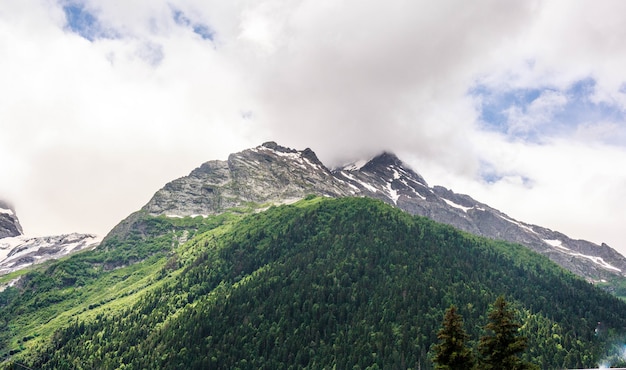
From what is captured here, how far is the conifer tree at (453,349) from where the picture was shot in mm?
45156

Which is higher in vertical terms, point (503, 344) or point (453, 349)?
point (503, 344)

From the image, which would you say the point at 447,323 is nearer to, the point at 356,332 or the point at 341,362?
the point at 341,362

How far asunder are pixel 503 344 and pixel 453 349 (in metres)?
4.70

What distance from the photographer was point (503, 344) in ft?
141

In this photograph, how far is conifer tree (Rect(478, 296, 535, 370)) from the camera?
42125 mm

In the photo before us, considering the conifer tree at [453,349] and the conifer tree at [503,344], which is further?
the conifer tree at [453,349]

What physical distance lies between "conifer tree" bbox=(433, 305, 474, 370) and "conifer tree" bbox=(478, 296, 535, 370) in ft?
6.37

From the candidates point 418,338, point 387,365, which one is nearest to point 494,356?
point 387,365

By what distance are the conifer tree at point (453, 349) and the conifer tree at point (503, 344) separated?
194 centimetres

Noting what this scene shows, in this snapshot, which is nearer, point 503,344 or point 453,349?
point 503,344

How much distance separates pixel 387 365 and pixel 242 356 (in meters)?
60.0

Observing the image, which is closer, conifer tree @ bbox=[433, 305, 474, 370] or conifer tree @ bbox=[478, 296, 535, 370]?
conifer tree @ bbox=[478, 296, 535, 370]

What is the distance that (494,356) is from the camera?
42.9 meters

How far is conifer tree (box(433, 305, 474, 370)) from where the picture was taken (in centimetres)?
4516
